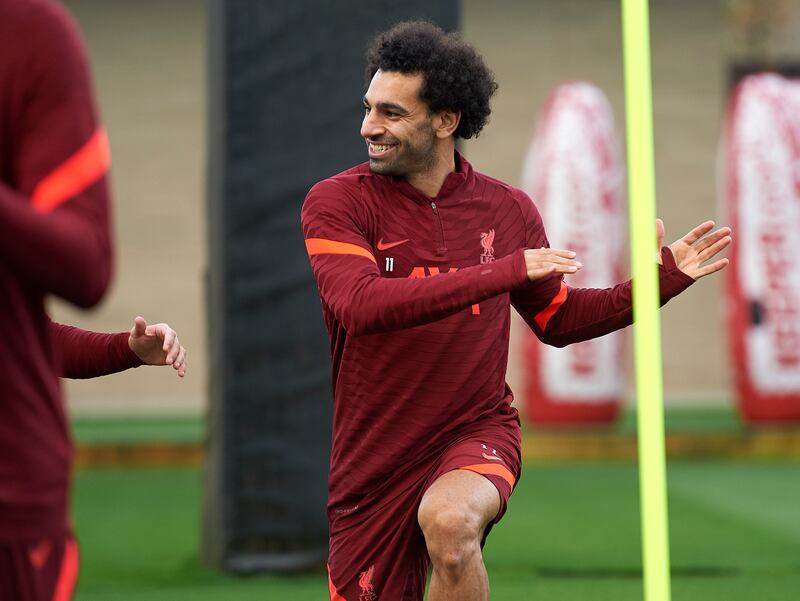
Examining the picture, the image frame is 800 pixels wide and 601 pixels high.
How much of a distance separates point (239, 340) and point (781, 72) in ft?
33.7

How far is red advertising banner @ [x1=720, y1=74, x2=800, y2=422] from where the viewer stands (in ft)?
35.6

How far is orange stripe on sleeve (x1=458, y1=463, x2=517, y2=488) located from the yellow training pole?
84 cm

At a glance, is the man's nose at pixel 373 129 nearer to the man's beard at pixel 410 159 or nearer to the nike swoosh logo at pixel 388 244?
the man's beard at pixel 410 159

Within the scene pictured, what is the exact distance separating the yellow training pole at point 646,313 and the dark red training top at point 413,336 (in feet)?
3.02

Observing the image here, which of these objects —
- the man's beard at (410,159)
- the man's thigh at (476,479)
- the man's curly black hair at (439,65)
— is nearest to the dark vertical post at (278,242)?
the man's curly black hair at (439,65)

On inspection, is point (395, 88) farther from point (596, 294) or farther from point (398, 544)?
point (398, 544)

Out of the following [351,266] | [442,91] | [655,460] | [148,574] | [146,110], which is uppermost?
[146,110]

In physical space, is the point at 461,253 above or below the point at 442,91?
below

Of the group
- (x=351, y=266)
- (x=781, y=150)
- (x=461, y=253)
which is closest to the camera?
(x=351, y=266)

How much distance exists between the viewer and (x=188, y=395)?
15.4m

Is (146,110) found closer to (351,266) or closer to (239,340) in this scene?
(239,340)

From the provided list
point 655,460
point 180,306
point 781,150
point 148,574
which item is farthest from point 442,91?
point 180,306

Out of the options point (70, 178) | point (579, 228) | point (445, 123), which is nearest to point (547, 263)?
point (445, 123)

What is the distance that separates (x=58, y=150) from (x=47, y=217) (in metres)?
0.13
